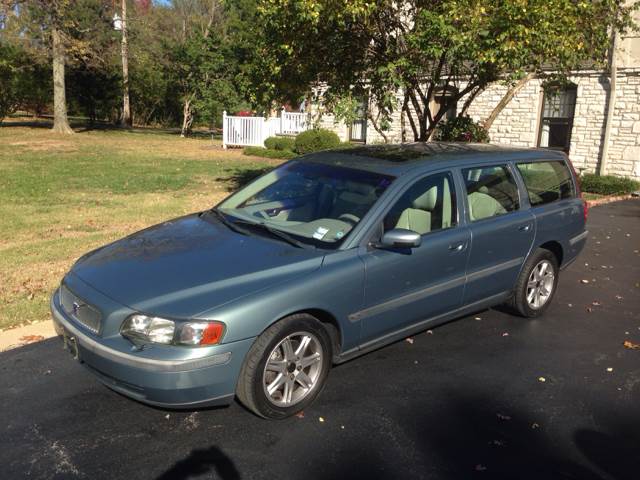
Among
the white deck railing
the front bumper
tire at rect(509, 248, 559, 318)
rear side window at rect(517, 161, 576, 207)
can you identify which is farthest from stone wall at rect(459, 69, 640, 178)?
the front bumper

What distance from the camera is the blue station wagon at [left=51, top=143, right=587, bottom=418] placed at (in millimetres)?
3234

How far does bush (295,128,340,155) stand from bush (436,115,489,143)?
619 centimetres

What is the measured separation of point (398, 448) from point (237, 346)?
1.09m

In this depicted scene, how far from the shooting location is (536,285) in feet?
18.1

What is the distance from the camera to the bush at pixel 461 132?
1388 centimetres

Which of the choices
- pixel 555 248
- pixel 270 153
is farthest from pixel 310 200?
pixel 270 153

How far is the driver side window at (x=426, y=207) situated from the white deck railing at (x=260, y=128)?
2061cm

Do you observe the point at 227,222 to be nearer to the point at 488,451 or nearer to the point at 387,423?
the point at 387,423

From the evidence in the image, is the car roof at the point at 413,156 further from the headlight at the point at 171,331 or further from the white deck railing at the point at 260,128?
the white deck railing at the point at 260,128

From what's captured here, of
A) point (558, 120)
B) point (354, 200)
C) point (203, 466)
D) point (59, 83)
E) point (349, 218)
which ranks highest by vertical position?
point (59, 83)

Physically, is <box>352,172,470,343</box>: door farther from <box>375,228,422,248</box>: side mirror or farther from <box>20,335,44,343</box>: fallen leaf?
<box>20,335,44,343</box>: fallen leaf

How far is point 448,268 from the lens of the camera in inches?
175

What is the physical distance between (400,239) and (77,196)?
29.2 feet

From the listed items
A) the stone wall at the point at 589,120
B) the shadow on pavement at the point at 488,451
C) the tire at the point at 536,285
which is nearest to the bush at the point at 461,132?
the stone wall at the point at 589,120
